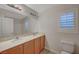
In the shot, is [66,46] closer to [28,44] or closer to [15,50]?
[28,44]

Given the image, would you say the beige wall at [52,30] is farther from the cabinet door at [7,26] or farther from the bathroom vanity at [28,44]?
the cabinet door at [7,26]

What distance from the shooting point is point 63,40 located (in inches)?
66.9

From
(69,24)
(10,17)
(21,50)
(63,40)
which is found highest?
(10,17)

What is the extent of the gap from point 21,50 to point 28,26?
464 mm

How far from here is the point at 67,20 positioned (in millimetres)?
1629

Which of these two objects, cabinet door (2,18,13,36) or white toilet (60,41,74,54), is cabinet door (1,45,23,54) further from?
white toilet (60,41,74,54)

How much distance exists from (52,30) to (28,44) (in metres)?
0.46

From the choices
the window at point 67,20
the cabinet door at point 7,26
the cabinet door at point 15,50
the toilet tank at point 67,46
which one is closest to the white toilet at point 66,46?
the toilet tank at point 67,46

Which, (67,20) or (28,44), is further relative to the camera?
(28,44)

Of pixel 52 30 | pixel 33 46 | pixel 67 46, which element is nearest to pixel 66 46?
pixel 67 46

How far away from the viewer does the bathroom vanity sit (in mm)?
1529

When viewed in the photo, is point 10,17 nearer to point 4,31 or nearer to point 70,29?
point 4,31

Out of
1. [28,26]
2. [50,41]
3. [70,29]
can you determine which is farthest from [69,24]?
[28,26]
